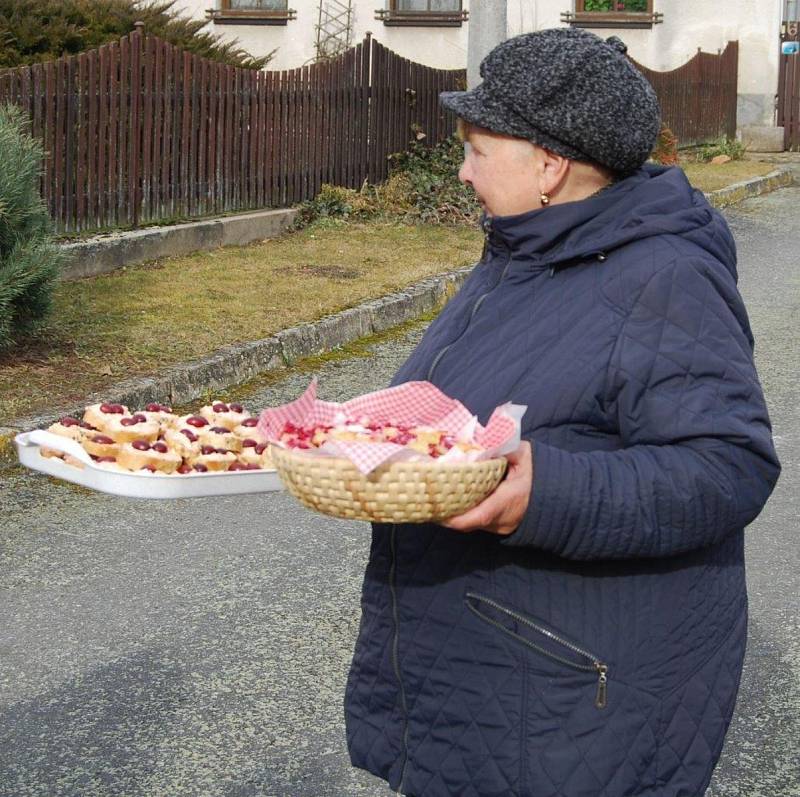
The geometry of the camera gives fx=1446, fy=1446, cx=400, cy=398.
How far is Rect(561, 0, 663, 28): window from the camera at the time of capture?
23688mm

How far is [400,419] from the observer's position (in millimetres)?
2295

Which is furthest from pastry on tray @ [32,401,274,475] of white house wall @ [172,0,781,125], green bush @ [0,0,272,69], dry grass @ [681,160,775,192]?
white house wall @ [172,0,781,125]

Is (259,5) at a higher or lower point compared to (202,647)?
higher

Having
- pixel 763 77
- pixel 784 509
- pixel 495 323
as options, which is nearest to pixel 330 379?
pixel 784 509

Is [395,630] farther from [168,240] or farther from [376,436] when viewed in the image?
[168,240]

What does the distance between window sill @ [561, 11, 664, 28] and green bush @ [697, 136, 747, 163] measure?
2397mm

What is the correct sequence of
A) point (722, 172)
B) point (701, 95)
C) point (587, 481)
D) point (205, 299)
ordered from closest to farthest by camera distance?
point (587, 481) < point (205, 299) < point (722, 172) < point (701, 95)

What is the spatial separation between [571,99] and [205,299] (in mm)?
7504

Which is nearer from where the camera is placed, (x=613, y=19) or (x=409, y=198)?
(x=409, y=198)

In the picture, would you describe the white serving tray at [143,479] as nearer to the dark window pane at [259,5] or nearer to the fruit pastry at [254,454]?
the fruit pastry at [254,454]

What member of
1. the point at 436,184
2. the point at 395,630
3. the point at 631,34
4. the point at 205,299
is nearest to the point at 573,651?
the point at 395,630

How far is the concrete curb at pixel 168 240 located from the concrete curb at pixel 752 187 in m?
5.61

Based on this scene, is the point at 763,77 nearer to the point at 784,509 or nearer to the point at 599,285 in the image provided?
the point at 784,509

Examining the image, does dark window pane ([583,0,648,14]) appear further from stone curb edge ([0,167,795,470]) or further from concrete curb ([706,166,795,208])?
stone curb edge ([0,167,795,470])
